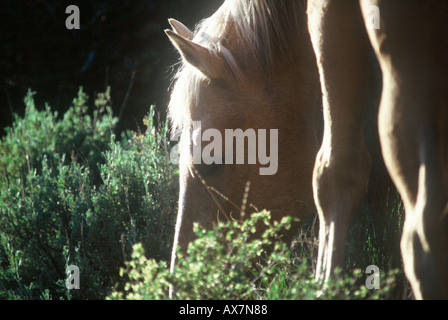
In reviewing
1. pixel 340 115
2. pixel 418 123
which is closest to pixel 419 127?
pixel 418 123

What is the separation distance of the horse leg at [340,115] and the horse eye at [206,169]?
75cm

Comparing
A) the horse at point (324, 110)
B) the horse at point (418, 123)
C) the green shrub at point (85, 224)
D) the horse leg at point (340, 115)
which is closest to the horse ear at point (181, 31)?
the horse at point (324, 110)

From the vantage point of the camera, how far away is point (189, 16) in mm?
7207

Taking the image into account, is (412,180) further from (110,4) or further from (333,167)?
(110,4)

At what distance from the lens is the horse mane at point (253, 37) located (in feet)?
11.0

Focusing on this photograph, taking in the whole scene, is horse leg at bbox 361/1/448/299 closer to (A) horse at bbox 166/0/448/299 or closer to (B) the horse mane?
(A) horse at bbox 166/0/448/299

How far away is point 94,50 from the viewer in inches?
304

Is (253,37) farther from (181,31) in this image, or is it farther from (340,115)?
(340,115)

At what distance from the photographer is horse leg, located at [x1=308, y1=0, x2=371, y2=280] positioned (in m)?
2.56

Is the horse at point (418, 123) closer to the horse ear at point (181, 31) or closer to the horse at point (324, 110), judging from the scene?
the horse at point (324, 110)

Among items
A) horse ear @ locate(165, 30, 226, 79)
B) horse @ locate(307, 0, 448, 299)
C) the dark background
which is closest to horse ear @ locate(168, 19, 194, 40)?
horse ear @ locate(165, 30, 226, 79)

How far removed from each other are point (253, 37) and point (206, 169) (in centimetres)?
82

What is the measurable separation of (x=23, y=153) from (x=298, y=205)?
3363 mm
